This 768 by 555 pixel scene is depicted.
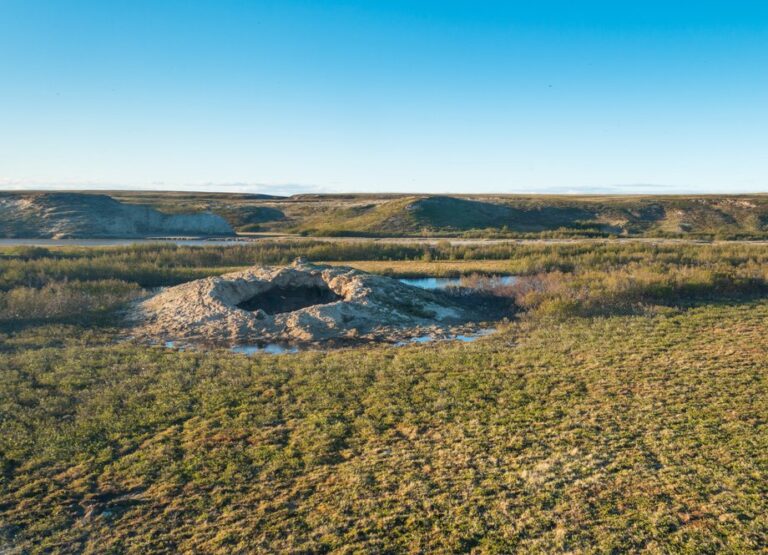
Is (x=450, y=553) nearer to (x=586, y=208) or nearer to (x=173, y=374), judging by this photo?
(x=173, y=374)

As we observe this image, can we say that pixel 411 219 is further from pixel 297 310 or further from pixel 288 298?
pixel 297 310

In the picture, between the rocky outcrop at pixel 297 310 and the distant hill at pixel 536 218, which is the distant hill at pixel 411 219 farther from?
the rocky outcrop at pixel 297 310

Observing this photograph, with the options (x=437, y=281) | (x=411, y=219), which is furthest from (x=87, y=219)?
(x=437, y=281)

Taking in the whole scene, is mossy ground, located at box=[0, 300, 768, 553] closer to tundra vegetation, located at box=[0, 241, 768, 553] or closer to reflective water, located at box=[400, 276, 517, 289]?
tundra vegetation, located at box=[0, 241, 768, 553]

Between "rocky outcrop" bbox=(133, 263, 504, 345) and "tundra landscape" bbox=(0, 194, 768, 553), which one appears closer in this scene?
"tundra landscape" bbox=(0, 194, 768, 553)

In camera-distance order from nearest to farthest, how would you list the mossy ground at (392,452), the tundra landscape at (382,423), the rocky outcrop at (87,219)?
the mossy ground at (392,452)
the tundra landscape at (382,423)
the rocky outcrop at (87,219)

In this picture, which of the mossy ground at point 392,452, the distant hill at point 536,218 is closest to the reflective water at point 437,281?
the mossy ground at point 392,452

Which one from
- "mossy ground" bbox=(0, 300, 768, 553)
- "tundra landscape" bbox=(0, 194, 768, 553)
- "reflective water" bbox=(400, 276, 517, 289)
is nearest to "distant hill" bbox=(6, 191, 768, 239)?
"reflective water" bbox=(400, 276, 517, 289)
